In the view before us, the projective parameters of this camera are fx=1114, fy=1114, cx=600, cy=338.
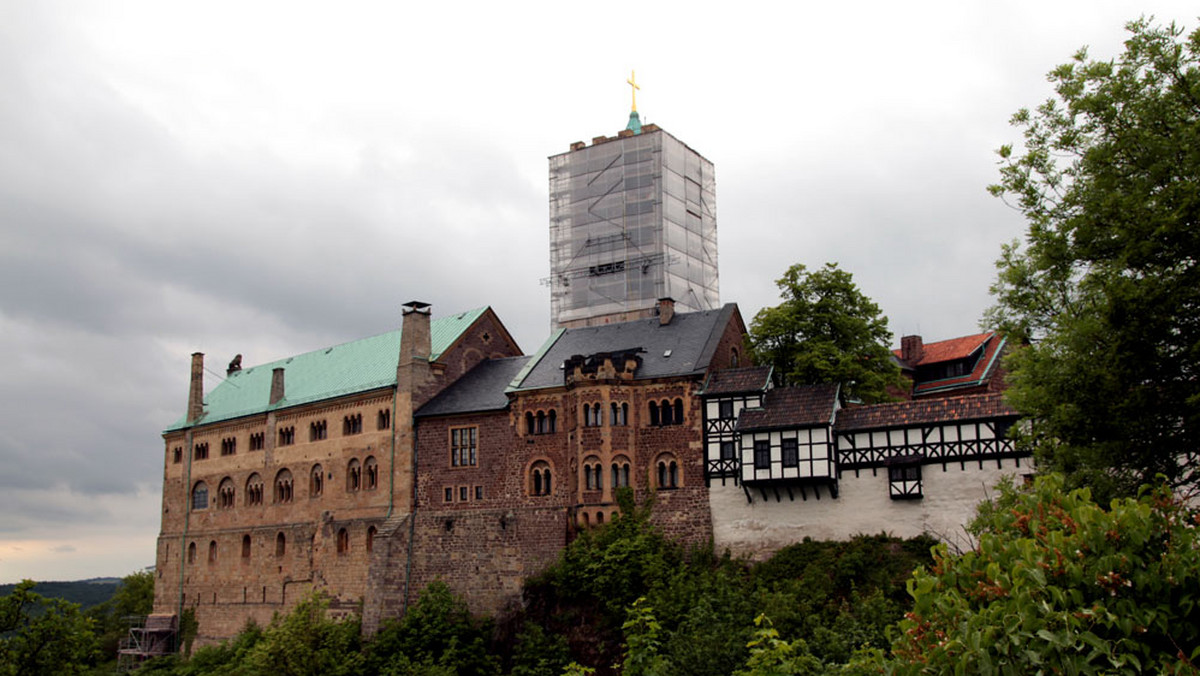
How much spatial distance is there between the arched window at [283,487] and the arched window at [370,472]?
22.8 ft

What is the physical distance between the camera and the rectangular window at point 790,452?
44.0 m

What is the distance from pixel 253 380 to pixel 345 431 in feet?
46.2

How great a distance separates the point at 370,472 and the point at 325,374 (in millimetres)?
8947

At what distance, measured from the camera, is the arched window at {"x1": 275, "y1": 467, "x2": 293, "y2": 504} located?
2394 inches

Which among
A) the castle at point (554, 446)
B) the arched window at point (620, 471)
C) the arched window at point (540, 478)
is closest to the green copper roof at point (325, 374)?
the castle at point (554, 446)

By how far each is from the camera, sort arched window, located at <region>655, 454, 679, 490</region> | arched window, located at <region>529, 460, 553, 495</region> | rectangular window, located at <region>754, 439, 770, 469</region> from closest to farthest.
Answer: rectangular window, located at <region>754, 439, 770, 469</region> → arched window, located at <region>655, 454, 679, 490</region> → arched window, located at <region>529, 460, 553, 495</region>

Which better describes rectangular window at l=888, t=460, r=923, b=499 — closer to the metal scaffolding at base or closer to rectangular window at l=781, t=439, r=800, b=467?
rectangular window at l=781, t=439, r=800, b=467

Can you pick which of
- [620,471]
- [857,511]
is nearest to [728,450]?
[620,471]

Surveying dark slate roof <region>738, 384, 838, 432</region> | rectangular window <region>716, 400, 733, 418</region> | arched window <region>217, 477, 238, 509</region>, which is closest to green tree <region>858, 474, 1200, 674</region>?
dark slate roof <region>738, 384, 838, 432</region>

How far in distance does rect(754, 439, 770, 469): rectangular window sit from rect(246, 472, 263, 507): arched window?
31006 millimetres

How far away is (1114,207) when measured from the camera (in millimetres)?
23547

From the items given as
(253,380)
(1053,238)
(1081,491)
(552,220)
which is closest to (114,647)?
(253,380)

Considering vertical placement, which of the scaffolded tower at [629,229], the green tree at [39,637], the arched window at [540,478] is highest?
the scaffolded tower at [629,229]

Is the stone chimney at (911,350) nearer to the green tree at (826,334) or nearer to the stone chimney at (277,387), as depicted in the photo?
the green tree at (826,334)
